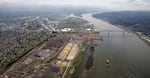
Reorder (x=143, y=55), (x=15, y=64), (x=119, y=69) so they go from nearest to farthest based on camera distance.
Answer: (x=119, y=69) < (x=15, y=64) < (x=143, y=55)

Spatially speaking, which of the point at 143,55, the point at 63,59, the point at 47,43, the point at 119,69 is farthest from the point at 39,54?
the point at 143,55

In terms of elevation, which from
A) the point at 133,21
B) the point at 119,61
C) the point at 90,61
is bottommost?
the point at 133,21

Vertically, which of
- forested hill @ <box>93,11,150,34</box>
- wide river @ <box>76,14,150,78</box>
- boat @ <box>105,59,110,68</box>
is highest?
boat @ <box>105,59,110,68</box>

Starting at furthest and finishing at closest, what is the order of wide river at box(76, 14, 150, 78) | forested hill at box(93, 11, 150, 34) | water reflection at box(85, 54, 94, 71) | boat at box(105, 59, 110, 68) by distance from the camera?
forested hill at box(93, 11, 150, 34), boat at box(105, 59, 110, 68), water reflection at box(85, 54, 94, 71), wide river at box(76, 14, 150, 78)

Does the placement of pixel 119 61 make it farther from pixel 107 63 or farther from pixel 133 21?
pixel 133 21

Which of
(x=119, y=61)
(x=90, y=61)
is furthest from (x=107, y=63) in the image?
(x=90, y=61)

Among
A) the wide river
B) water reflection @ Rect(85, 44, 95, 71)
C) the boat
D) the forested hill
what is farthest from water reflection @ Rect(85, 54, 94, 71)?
the forested hill

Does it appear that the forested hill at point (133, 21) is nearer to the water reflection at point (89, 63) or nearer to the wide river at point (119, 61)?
the wide river at point (119, 61)

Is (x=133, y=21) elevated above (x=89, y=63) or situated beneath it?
situated beneath

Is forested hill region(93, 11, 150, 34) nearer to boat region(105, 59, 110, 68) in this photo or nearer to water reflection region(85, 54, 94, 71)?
water reflection region(85, 54, 94, 71)

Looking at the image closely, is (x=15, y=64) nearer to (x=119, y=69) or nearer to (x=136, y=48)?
(x=119, y=69)

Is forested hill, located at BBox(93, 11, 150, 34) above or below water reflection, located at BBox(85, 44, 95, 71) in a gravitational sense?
Answer: below
